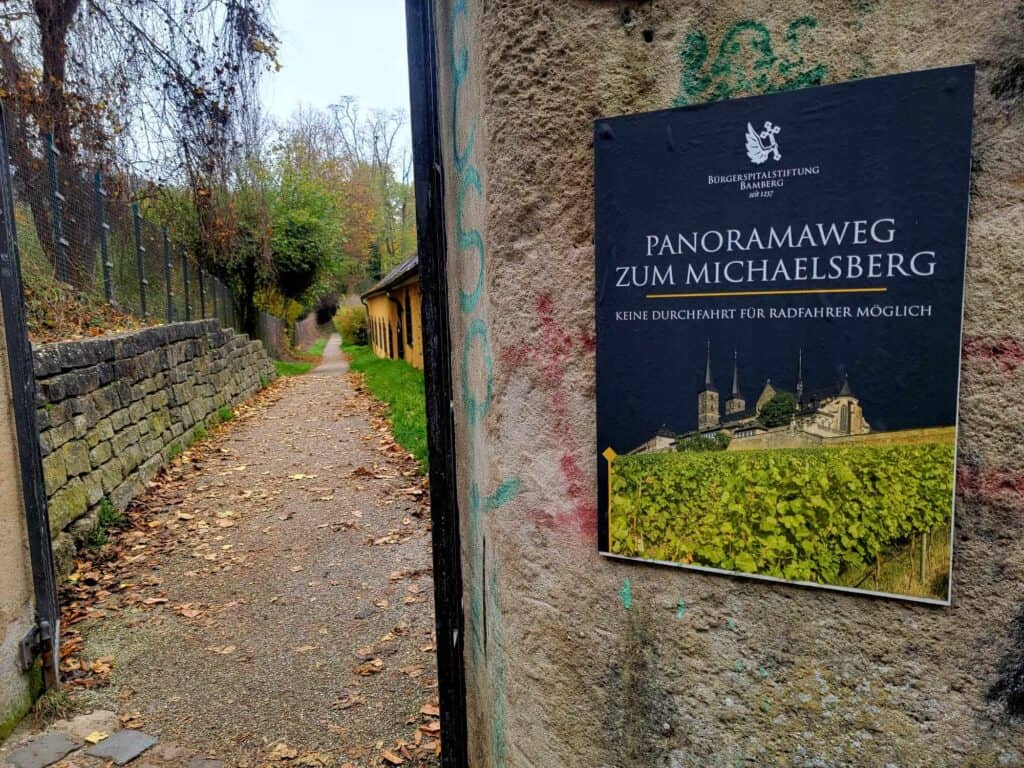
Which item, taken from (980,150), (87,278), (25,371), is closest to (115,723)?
(25,371)

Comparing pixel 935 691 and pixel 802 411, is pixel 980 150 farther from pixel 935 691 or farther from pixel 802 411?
pixel 935 691

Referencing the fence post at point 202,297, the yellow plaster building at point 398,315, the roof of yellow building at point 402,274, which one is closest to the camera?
the fence post at point 202,297

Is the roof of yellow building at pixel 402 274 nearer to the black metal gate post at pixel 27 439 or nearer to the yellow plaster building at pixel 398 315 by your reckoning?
the yellow plaster building at pixel 398 315

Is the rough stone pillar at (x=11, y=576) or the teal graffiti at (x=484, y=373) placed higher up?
the teal graffiti at (x=484, y=373)

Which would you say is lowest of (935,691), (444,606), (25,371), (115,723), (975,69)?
(115,723)

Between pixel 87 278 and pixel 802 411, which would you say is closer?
pixel 802 411

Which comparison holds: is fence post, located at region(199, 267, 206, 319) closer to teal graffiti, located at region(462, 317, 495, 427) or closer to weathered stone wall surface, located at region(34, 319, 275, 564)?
weathered stone wall surface, located at region(34, 319, 275, 564)

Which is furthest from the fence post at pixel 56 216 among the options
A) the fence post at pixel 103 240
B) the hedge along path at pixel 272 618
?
the hedge along path at pixel 272 618

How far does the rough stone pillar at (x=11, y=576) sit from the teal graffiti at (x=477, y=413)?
2509 millimetres

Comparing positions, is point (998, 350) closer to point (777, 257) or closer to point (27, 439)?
point (777, 257)

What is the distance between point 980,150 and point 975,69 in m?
0.13

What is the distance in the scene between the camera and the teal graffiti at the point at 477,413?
168 centimetres

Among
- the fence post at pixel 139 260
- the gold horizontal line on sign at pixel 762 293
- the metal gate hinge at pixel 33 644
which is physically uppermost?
the fence post at pixel 139 260

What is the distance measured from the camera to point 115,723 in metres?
3.25
